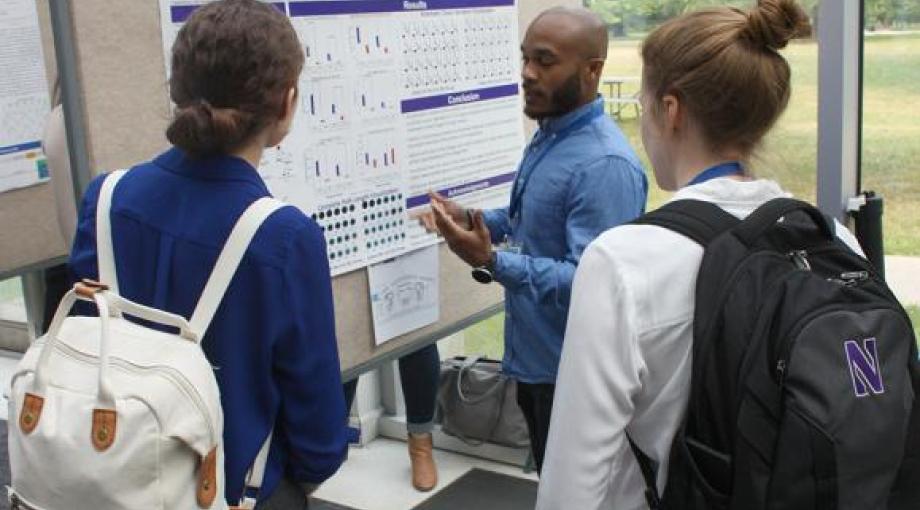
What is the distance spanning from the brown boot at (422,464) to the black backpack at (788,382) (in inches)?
86.8

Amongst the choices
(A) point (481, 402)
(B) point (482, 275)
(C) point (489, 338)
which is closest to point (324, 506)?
(A) point (481, 402)

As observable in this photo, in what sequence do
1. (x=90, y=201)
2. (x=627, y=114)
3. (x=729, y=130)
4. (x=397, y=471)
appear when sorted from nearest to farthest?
(x=729, y=130) < (x=90, y=201) < (x=627, y=114) < (x=397, y=471)

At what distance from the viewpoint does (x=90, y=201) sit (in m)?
1.42

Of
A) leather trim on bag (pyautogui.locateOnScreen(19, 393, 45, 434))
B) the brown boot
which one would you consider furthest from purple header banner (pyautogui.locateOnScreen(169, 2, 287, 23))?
the brown boot

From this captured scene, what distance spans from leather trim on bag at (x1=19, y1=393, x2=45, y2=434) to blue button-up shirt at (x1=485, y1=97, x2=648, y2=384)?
106cm

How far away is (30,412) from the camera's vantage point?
119 centimetres

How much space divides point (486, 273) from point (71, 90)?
35.5 inches

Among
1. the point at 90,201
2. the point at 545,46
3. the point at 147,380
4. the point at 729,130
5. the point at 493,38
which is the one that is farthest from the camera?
the point at 493,38

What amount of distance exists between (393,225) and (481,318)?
1.90ft

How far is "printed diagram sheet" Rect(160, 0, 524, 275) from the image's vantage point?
2033mm

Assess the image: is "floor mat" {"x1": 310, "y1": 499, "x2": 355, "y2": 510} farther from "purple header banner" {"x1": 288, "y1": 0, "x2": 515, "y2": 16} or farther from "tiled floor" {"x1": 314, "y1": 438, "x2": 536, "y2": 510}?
"purple header banner" {"x1": 288, "y1": 0, "x2": 515, "y2": 16}

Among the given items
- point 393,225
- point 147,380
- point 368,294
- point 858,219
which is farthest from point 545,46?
point 147,380

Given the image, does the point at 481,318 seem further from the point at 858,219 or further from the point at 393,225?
the point at 858,219

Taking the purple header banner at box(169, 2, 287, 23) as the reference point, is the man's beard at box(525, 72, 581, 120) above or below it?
below
